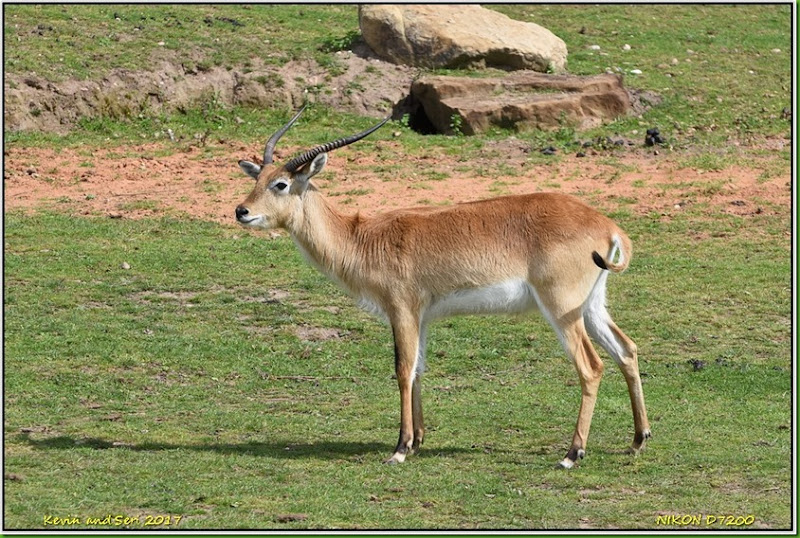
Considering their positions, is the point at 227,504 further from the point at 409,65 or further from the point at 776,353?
the point at 409,65

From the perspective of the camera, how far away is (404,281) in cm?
948

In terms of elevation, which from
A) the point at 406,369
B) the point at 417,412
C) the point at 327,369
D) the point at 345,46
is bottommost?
the point at 327,369

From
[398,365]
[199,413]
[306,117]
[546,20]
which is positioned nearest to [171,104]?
[306,117]

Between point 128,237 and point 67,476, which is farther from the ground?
point 67,476

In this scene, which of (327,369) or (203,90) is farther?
(203,90)

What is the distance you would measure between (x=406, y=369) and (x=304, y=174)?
170 centimetres

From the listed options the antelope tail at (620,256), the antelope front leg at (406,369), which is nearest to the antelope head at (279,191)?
the antelope front leg at (406,369)

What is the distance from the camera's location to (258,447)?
9.59 metres

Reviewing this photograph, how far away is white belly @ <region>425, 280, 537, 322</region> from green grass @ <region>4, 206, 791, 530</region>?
1.03m

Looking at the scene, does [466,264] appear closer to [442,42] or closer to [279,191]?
[279,191]

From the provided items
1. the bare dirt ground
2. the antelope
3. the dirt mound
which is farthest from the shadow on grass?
the dirt mound

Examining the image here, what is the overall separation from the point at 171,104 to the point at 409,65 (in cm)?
416

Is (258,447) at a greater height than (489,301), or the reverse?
(489,301)

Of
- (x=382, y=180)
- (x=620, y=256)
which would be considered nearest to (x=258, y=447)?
(x=620, y=256)
